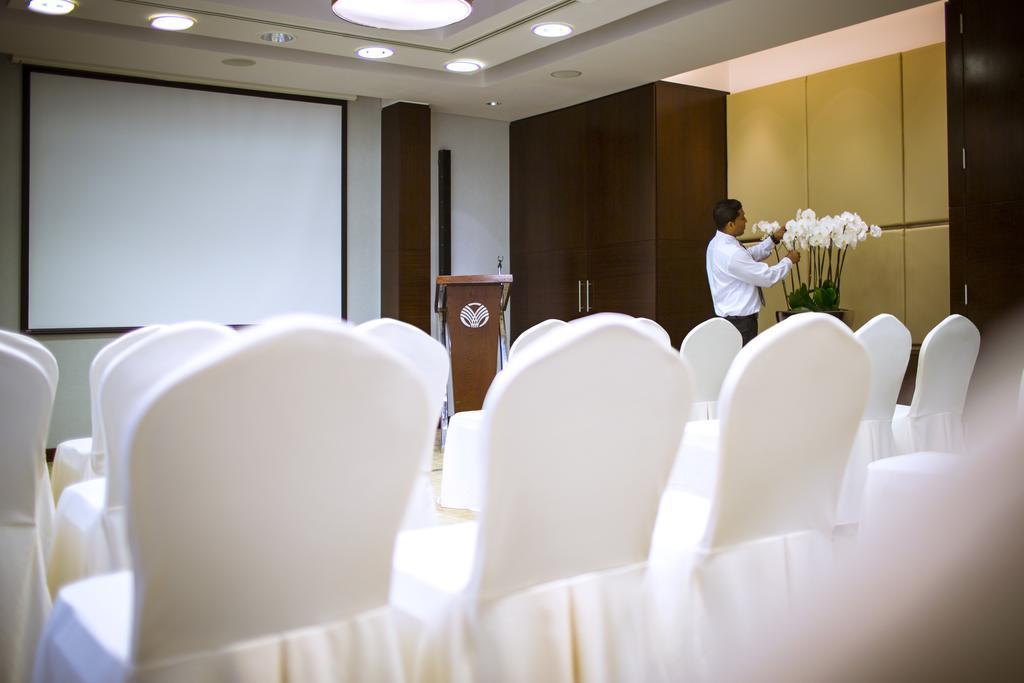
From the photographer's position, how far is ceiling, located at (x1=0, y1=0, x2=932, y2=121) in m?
5.61

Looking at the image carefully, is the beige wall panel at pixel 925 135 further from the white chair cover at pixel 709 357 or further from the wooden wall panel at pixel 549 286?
the white chair cover at pixel 709 357

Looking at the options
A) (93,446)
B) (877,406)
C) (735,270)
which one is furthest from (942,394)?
(93,446)

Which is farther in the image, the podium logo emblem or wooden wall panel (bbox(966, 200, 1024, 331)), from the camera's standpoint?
the podium logo emblem

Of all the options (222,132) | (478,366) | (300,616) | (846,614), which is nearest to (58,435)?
(222,132)

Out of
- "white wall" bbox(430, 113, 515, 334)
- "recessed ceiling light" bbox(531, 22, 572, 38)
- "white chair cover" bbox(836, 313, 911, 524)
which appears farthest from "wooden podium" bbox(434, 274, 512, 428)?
"white chair cover" bbox(836, 313, 911, 524)

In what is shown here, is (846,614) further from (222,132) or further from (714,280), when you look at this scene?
(222,132)

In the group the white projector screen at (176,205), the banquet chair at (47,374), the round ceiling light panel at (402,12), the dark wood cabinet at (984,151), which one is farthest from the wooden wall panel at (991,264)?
the white projector screen at (176,205)

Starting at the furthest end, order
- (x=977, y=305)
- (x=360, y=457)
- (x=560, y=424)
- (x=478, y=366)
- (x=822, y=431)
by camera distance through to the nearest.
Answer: (x=478, y=366) → (x=977, y=305) → (x=822, y=431) → (x=560, y=424) → (x=360, y=457)

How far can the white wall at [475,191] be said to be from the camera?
27.9 ft

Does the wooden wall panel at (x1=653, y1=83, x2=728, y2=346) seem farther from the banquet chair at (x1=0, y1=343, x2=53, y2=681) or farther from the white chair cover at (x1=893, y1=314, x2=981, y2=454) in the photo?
the banquet chair at (x1=0, y1=343, x2=53, y2=681)

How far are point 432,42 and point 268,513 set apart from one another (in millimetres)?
5649

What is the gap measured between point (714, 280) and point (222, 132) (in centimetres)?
414

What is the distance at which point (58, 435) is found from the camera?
6754 mm

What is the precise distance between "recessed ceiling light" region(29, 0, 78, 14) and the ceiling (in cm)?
7
